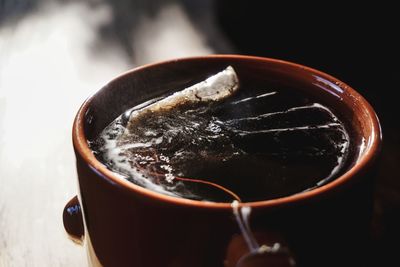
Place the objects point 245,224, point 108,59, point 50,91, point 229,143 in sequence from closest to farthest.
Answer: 1. point 245,224
2. point 229,143
3. point 50,91
4. point 108,59

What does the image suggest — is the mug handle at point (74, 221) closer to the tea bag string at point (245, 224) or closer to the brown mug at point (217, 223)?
the brown mug at point (217, 223)

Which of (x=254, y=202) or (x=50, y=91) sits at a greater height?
(x=254, y=202)

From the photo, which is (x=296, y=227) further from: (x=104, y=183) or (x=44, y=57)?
(x=44, y=57)

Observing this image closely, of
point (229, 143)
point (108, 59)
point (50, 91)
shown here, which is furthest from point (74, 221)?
point (108, 59)

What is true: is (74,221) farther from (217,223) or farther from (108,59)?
(108,59)

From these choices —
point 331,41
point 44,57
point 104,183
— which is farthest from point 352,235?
point 331,41

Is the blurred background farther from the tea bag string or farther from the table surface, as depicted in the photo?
the tea bag string

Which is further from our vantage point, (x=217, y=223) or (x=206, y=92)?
(x=206, y=92)
